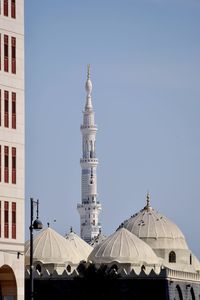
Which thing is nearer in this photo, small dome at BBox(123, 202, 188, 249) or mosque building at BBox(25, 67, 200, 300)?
mosque building at BBox(25, 67, 200, 300)

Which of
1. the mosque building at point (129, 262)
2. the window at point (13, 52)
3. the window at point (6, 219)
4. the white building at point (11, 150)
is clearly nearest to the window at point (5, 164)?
the white building at point (11, 150)

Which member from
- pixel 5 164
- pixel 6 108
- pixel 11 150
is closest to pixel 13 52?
pixel 6 108

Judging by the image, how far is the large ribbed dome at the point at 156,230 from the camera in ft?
419

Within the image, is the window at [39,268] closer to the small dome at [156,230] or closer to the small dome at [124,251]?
the small dome at [124,251]

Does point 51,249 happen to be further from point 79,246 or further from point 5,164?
point 5,164

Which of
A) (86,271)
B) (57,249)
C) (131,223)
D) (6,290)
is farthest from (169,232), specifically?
(6,290)

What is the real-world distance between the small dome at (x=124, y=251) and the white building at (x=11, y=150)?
56.9 m

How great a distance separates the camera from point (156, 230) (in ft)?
421

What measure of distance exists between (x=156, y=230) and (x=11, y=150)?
67714 mm

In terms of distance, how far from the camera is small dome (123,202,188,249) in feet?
419

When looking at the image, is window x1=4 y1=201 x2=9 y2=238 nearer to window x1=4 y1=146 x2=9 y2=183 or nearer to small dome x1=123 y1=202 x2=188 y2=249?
window x1=4 y1=146 x2=9 y2=183

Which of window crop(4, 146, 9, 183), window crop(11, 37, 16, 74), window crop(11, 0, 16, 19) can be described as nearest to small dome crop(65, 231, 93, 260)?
window crop(11, 37, 16, 74)

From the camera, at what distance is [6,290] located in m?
62.8

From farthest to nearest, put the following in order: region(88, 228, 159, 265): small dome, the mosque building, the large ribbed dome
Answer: the large ribbed dome, region(88, 228, 159, 265): small dome, the mosque building
